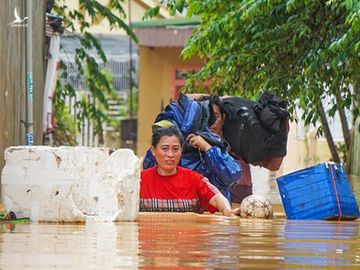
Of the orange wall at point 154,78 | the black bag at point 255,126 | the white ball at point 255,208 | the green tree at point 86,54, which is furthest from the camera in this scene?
the orange wall at point 154,78

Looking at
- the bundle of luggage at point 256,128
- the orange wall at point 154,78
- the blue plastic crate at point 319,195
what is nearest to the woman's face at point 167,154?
the blue plastic crate at point 319,195

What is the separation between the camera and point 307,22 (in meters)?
15.2

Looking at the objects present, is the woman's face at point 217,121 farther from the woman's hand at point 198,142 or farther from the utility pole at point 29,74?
the utility pole at point 29,74

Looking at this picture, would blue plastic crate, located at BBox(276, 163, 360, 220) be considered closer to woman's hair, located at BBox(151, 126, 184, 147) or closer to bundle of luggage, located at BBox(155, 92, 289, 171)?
woman's hair, located at BBox(151, 126, 184, 147)

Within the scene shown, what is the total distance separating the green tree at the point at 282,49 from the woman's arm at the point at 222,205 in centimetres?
339

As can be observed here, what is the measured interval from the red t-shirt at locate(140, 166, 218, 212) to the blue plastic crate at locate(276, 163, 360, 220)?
0.81 metres

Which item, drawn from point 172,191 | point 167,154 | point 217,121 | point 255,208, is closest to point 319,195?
point 255,208

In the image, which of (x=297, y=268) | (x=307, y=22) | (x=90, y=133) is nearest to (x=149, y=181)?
(x=297, y=268)

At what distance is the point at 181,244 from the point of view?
786cm

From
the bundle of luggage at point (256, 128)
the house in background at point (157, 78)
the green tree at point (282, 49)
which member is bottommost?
the bundle of luggage at point (256, 128)

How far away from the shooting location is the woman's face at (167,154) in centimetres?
1032

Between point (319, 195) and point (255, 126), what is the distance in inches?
64.9

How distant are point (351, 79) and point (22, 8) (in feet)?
14.8

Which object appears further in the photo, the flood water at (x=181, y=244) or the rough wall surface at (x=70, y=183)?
the rough wall surface at (x=70, y=183)
